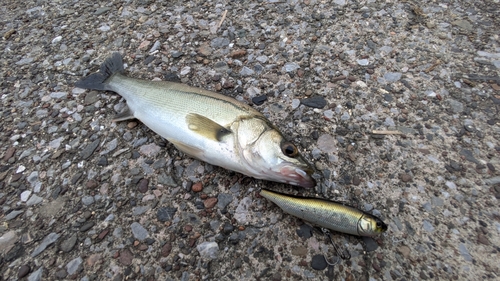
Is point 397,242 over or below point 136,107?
below

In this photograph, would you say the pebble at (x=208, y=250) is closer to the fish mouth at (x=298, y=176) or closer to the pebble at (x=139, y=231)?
the pebble at (x=139, y=231)

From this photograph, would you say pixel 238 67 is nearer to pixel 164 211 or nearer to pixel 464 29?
pixel 164 211

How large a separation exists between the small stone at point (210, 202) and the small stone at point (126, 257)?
69cm

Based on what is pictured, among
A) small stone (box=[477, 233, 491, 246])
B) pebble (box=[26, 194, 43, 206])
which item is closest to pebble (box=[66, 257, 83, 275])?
pebble (box=[26, 194, 43, 206])

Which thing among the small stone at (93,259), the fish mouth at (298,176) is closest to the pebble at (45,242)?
the small stone at (93,259)

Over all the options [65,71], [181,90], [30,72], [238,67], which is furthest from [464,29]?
[30,72]

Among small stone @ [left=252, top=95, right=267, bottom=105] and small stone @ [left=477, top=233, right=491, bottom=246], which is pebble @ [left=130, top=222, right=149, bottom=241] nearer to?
small stone @ [left=252, top=95, right=267, bottom=105]

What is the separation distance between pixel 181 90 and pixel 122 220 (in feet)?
4.41

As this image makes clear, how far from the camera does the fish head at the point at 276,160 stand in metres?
2.53

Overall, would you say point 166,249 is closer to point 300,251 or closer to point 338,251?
point 300,251

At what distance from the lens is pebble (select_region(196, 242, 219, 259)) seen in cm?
242

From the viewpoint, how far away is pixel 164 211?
2674mm

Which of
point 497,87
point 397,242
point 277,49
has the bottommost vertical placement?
point 397,242

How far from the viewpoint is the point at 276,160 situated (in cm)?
257
